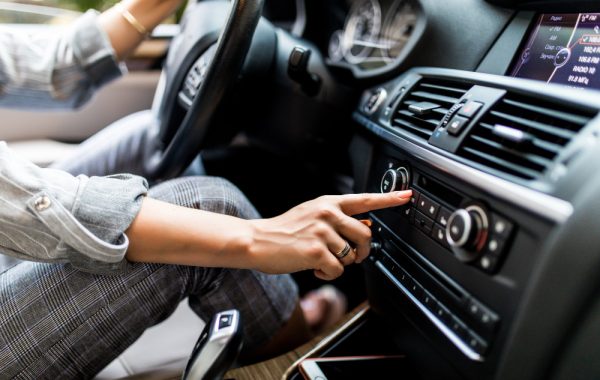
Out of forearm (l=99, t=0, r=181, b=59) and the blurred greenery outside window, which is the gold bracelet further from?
the blurred greenery outside window

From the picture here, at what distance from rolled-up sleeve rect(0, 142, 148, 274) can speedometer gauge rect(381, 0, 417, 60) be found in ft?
2.00

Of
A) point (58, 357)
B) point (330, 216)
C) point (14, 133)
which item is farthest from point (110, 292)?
point (14, 133)

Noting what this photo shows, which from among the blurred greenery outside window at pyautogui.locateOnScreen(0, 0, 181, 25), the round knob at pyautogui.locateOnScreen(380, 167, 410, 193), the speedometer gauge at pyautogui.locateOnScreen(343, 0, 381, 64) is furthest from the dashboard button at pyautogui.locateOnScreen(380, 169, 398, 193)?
the blurred greenery outside window at pyautogui.locateOnScreen(0, 0, 181, 25)

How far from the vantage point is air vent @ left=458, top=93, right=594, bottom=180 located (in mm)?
498

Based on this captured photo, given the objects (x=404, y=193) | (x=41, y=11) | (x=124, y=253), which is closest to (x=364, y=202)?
(x=404, y=193)

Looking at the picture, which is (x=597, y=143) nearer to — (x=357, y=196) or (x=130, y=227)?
(x=357, y=196)

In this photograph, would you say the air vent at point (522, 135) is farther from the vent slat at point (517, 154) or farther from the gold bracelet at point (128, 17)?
the gold bracelet at point (128, 17)

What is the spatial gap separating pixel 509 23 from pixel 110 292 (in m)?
0.68

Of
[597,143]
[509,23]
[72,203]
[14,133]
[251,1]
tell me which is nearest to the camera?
[597,143]

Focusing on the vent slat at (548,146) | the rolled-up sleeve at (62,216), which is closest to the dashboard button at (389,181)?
the vent slat at (548,146)

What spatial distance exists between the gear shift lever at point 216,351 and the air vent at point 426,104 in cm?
34

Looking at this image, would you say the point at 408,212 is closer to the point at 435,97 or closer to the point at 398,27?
the point at 435,97

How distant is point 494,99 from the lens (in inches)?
23.2

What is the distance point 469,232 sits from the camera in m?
0.53
